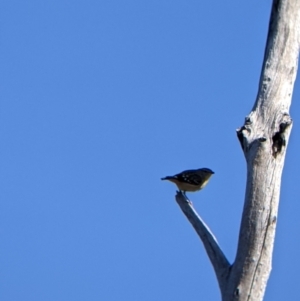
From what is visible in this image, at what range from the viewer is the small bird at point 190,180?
11.3 m

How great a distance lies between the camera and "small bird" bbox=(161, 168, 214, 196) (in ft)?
37.1

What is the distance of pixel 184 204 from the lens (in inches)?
288

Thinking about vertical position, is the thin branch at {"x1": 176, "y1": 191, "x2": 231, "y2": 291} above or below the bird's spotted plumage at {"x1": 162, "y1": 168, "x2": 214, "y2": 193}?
below

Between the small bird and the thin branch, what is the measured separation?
4003mm

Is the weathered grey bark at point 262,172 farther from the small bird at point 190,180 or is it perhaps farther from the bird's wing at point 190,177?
the bird's wing at point 190,177

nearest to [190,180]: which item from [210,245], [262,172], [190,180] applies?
[190,180]

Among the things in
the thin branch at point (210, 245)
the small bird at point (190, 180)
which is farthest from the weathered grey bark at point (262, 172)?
the small bird at point (190, 180)

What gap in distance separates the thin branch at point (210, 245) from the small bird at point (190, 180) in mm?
4003

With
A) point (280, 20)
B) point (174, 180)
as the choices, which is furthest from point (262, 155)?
point (174, 180)

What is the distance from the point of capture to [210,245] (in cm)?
666

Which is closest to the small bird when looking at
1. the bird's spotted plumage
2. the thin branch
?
the bird's spotted plumage

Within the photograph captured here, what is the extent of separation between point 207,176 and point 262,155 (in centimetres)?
567

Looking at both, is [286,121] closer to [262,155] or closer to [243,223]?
[262,155]

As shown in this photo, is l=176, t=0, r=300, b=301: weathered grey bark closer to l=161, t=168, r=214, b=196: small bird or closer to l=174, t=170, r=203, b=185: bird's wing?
l=161, t=168, r=214, b=196: small bird
